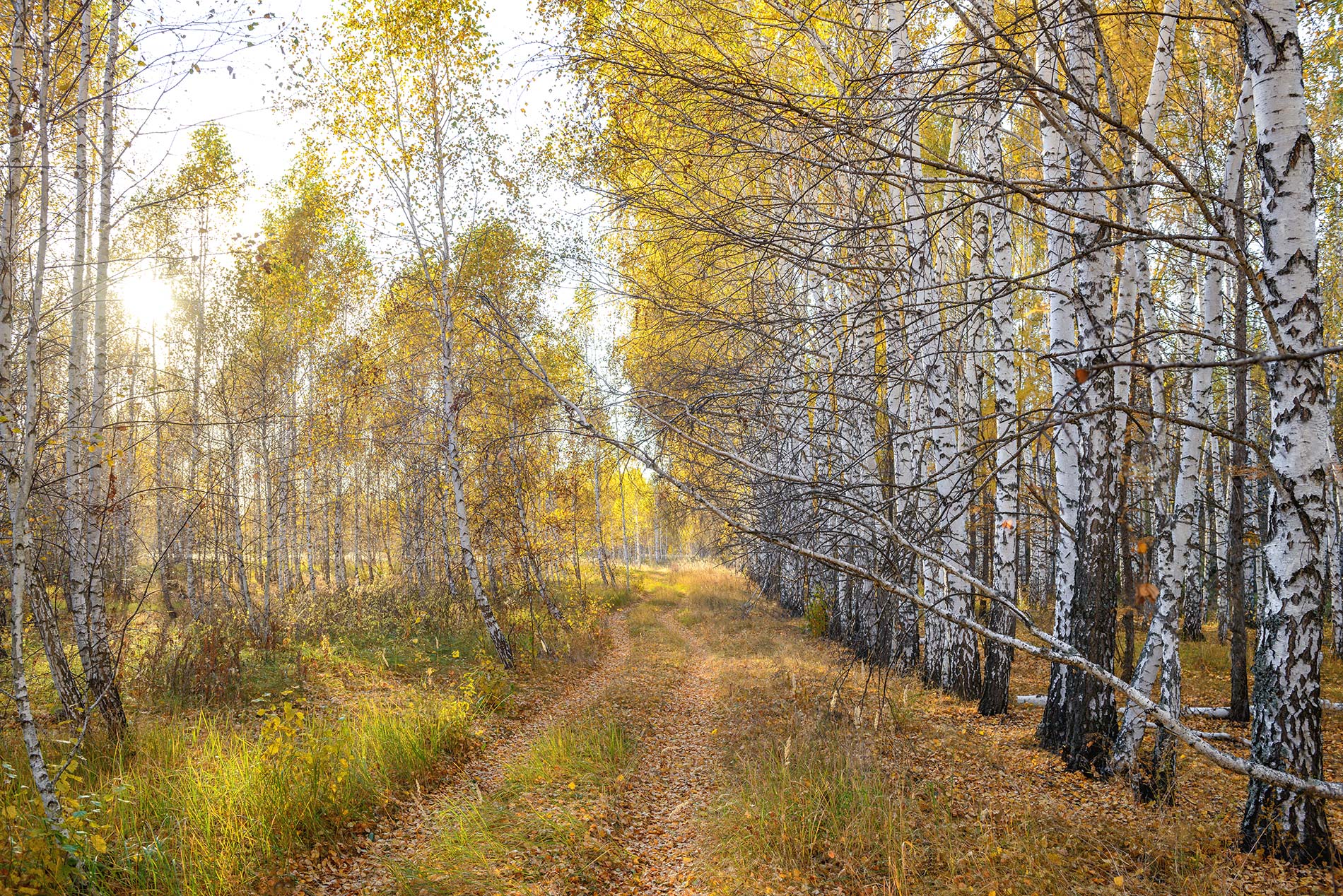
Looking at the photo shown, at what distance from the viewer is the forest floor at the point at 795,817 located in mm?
4016

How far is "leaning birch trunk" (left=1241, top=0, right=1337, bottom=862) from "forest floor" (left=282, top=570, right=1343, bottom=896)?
771 mm

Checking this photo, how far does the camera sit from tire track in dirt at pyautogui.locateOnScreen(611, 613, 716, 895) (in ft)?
15.5

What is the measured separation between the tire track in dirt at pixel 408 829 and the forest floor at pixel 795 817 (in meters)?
0.02

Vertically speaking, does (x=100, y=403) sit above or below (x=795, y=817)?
above

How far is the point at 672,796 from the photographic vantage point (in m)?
6.03

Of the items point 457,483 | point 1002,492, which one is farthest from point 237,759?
point 1002,492

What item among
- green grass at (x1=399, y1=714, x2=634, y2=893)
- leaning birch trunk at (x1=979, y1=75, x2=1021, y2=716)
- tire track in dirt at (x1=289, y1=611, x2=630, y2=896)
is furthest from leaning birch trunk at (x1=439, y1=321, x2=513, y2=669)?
leaning birch trunk at (x1=979, y1=75, x2=1021, y2=716)

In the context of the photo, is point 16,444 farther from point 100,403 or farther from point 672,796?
point 672,796

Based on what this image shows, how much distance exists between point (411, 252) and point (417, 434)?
7472 millimetres

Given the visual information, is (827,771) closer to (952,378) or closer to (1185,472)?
(1185,472)

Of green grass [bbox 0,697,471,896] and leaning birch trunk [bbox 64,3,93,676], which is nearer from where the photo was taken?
green grass [bbox 0,697,471,896]

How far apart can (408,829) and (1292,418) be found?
21.5 ft

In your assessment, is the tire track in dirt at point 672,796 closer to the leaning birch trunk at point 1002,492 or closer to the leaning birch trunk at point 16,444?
the leaning birch trunk at point 1002,492

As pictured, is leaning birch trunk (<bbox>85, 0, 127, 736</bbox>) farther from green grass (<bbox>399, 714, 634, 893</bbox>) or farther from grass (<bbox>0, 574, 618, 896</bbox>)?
green grass (<bbox>399, 714, 634, 893</bbox>)
